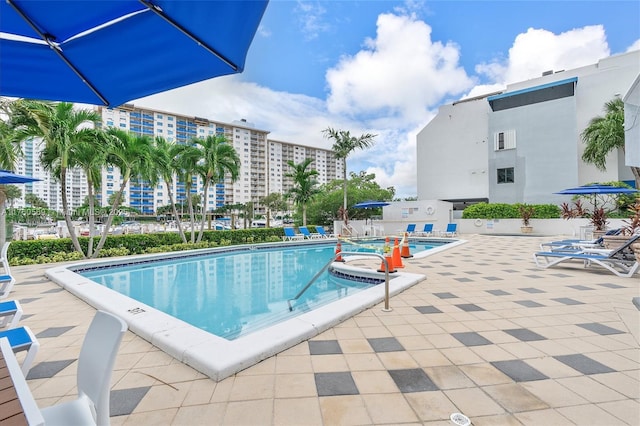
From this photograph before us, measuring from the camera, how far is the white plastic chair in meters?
1.14

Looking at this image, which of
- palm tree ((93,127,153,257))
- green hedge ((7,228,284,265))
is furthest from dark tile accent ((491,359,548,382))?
green hedge ((7,228,284,265))

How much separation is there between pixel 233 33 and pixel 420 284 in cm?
489

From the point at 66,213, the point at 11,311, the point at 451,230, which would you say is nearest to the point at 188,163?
the point at 66,213

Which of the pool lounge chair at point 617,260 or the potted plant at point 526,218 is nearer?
the pool lounge chair at point 617,260

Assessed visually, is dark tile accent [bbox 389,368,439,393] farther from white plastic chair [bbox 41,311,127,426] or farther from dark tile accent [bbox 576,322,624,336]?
dark tile accent [bbox 576,322,624,336]

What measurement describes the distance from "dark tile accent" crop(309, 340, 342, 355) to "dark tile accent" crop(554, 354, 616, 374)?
189cm

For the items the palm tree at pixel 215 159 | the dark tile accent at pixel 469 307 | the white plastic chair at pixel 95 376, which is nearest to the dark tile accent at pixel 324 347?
the white plastic chair at pixel 95 376

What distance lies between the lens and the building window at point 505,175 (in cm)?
2064

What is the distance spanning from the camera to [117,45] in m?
1.86

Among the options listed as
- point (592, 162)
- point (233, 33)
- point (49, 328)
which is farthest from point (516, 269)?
point (592, 162)

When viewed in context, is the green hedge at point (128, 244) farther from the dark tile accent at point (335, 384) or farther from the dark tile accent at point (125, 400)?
the dark tile accent at point (335, 384)

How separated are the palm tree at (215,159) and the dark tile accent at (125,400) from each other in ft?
37.5

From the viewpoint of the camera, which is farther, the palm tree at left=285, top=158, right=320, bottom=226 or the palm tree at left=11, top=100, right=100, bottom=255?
the palm tree at left=285, top=158, right=320, bottom=226

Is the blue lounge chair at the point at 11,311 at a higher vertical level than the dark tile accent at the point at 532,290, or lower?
higher
